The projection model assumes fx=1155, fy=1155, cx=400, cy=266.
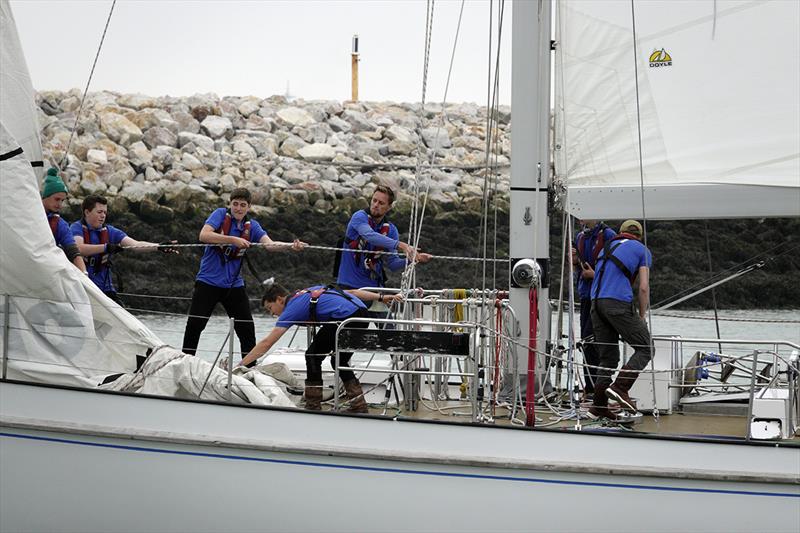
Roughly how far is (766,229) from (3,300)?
43.2 feet

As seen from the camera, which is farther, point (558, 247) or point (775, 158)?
point (558, 247)

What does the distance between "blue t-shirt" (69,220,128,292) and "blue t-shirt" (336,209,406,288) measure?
1.68 metres

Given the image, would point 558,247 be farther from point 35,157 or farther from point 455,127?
point 35,157

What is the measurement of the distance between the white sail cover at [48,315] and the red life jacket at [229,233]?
1318 mm

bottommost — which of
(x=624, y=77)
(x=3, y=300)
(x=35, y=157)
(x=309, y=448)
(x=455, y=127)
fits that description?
(x=309, y=448)

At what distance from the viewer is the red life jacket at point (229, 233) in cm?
828

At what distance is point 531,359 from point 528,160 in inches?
53.2

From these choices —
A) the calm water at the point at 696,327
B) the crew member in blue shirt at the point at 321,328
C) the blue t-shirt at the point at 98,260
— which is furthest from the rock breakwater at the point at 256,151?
the crew member in blue shirt at the point at 321,328

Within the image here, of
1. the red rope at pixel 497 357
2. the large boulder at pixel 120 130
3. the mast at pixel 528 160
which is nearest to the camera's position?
the red rope at pixel 497 357

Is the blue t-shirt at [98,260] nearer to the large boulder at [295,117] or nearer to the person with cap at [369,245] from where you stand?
the person with cap at [369,245]

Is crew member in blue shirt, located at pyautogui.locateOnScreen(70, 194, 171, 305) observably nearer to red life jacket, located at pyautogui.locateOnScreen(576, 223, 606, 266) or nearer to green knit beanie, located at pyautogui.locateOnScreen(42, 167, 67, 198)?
green knit beanie, located at pyautogui.locateOnScreen(42, 167, 67, 198)

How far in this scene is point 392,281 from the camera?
2220 cm

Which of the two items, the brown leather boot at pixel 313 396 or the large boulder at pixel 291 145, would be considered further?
the large boulder at pixel 291 145

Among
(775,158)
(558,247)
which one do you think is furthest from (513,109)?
(558,247)
